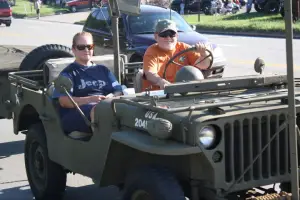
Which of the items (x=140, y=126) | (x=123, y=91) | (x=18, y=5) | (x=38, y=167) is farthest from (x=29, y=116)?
(x=18, y=5)

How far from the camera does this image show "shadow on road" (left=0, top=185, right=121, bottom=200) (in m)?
6.80

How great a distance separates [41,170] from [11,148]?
2767 millimetres

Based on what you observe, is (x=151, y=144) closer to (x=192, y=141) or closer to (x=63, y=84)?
(x=192, y=141)

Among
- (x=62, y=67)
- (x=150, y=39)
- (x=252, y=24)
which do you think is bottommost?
(x=62, y=67)

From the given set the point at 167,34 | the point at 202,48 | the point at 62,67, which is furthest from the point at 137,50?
the point at 202,48

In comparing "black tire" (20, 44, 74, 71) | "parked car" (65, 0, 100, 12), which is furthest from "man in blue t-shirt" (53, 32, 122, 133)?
"parked car" (65, 0, 100, 12)

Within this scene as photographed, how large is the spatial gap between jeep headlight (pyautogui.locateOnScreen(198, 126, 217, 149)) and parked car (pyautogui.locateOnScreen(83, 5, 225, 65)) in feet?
32.7

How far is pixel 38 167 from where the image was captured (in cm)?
657

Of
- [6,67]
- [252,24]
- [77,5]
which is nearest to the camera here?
[6,67]

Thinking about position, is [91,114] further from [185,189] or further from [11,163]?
[11,163]

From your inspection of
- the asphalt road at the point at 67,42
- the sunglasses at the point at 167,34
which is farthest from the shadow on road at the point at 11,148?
the sunglasses at the point at 167,34

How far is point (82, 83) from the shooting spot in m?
6.16

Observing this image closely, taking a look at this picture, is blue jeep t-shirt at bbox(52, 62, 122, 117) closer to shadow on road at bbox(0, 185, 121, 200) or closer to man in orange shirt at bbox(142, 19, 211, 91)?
man in orange shirt at bbox(142, 19, 211, 91)

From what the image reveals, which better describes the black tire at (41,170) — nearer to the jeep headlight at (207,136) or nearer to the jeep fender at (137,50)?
the jeep headlight at (207,136)
